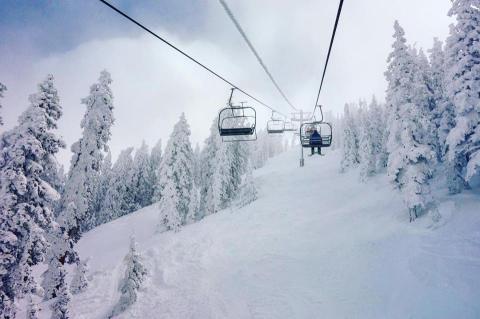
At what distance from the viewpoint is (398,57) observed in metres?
24.4

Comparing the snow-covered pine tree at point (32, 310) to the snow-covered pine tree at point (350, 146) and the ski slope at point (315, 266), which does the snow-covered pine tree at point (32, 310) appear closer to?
the ski slope at point (315, 266)

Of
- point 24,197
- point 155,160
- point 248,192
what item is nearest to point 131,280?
point 24,197

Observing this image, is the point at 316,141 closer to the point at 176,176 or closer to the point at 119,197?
the point at 176,176

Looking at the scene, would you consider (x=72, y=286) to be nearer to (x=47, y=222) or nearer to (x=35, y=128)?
(x=47, y=222)

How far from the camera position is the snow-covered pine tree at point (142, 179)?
5697 centimetres

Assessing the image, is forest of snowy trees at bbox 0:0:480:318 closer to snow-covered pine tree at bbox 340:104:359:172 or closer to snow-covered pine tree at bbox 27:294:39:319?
snow-covered pine tree at bbox 27:294:39:319

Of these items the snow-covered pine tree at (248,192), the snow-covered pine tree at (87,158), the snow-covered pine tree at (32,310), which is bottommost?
the snow-covered pine tree at (32,310)

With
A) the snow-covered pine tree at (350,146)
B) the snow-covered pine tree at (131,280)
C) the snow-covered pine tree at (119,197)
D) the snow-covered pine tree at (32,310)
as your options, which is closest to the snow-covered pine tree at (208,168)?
the snow-covered pine tree at (119,197)

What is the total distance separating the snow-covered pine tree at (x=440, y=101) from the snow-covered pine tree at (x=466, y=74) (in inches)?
131

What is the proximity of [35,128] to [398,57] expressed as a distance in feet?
82.7

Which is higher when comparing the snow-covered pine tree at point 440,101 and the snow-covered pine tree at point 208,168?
the snow-covered pine tree at point 440,101

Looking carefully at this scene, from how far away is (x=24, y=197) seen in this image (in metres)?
15.8

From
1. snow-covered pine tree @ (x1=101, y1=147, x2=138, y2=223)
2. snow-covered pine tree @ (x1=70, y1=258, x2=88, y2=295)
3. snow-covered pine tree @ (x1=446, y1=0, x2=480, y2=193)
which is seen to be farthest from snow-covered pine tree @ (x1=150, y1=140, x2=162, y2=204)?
snow-covered pine tree @ (x1=446, y1=0, x2=480, y2=193)

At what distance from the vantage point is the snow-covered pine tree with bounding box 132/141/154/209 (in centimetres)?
5697
